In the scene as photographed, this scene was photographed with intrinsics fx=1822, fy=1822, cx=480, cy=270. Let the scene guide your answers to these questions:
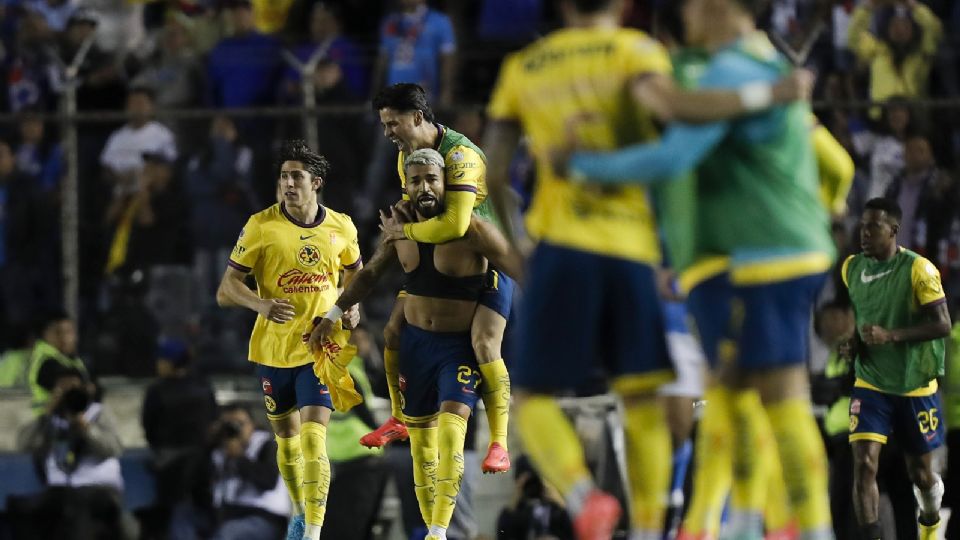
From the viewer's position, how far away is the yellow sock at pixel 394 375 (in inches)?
440

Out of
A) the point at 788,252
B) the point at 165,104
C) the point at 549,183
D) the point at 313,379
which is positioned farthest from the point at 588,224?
the point at 165,104

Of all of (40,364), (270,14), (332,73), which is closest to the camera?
(40,364)

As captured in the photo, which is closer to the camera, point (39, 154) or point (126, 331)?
point (126, 331)

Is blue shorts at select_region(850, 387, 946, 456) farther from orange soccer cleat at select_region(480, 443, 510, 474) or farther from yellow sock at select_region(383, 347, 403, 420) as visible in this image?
yellow sock at select_region(383, 347, 403, 420)

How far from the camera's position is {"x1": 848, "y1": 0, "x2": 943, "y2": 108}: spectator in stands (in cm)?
1490

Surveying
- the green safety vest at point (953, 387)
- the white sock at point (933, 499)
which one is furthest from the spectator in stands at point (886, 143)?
the white sock at point (933, 499)

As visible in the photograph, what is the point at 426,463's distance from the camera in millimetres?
10883

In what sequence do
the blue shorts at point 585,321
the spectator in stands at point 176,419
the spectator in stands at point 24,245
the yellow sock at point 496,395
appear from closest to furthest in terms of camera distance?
the blue shorts at point 585,321, the yellow sock at point 496,395, the spectator in stands at point 176,419, the spectator in stands at point 24,245

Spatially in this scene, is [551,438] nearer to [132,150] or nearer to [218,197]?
[218,197]

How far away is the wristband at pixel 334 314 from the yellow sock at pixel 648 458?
353 cm

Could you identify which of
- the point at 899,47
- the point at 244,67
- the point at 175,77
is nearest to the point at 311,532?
the point at 244,67

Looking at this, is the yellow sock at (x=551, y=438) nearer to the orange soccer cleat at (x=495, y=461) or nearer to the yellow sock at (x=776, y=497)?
the yellow sock at (x=776, y=497)

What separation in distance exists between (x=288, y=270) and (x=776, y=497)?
14.2ft

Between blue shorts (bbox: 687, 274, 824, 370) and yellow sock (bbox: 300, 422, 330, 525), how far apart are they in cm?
421
